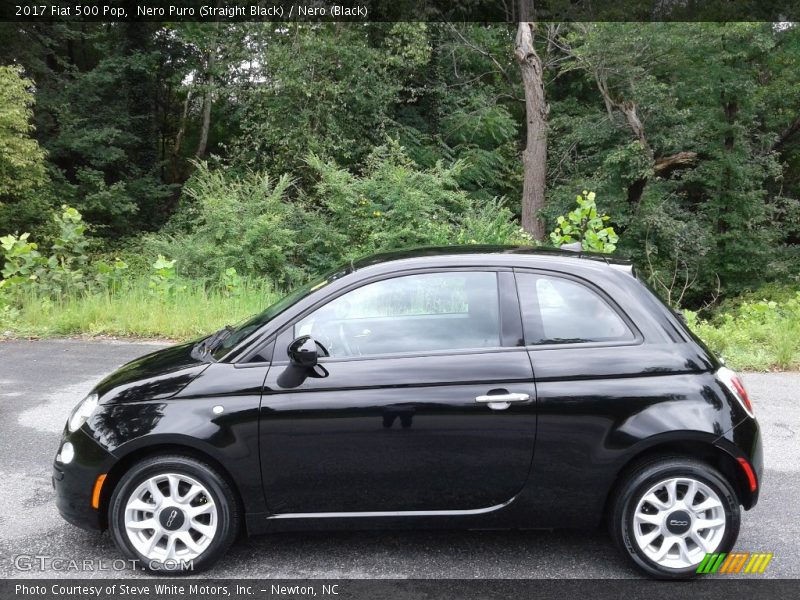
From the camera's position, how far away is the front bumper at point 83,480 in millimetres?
3600

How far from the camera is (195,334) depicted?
9.07 m

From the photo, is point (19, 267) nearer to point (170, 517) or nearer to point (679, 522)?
point (170, 517)

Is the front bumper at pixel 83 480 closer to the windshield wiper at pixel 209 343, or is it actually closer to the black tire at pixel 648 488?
the windshield wiper at pixel 209 343

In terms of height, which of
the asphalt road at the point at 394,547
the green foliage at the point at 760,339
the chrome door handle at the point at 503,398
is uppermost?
the chrome door handle at the point at 503,398

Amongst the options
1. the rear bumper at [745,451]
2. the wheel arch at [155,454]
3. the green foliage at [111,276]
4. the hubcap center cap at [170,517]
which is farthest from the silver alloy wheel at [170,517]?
the green foliage at [111,276]

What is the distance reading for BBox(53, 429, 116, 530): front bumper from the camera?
11.8ft

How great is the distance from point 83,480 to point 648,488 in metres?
2.88

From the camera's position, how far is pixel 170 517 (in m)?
3.57

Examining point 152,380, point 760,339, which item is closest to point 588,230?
point 760,339

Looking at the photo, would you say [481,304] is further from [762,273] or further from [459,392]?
[762,273]

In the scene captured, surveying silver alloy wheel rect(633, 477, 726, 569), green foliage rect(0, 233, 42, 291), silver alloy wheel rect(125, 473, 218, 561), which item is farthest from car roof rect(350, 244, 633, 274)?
green foliage rect(0, 233, 42, 291)

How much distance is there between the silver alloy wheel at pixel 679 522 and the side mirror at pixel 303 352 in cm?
180

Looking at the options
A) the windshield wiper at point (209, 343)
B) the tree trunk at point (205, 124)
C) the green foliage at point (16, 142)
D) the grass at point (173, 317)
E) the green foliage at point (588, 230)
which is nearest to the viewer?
the windshield wiper at point (209, 343)

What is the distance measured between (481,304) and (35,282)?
889 cm
